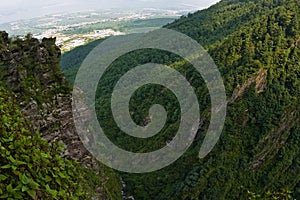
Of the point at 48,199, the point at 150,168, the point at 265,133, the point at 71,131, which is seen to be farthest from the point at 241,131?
the point at 48,199

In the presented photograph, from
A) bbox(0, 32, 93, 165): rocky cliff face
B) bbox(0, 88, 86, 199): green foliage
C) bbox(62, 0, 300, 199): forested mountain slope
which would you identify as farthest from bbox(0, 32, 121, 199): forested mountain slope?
bbox(62, 0, 300, 199): forested mountain slope

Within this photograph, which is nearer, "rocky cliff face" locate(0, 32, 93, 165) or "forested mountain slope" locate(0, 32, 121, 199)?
"forested mountain slope" locate(0, 32, 121, 199)

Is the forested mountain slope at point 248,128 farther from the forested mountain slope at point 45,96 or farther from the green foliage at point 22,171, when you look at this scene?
the green foliage at point 22,171

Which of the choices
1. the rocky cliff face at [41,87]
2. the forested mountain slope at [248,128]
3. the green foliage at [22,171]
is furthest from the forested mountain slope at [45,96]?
the forested mountain slope at [248,128]

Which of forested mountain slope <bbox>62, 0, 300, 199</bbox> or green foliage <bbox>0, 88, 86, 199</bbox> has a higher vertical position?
green foliage <bbox>0, 88, 86, 199</bbox>

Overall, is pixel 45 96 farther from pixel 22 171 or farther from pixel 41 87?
pixel 22 171

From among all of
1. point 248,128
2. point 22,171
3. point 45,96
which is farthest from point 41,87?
point 248,128

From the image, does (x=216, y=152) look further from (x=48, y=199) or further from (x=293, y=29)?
(x=48, y=199)

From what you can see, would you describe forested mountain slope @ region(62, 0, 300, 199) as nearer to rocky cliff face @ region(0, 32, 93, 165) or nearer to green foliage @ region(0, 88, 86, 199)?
rocky cliff face @ region(0, 32, 93, 165)
